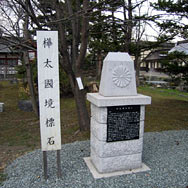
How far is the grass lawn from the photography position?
19.8 feet

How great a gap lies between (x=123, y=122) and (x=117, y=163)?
836mm

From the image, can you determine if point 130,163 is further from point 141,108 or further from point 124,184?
point 141,108

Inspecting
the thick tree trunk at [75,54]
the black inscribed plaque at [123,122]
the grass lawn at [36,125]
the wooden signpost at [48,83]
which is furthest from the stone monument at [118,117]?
the thick tree trunk at [75,54]

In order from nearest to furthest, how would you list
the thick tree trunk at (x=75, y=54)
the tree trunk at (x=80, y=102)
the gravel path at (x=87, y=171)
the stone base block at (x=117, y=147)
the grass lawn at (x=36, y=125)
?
the gravel path at (x=87, y=171)
the stone base block at (x=117, y=147)
the grass lawn at (x=36, y=125)
the thick tree trunk at (x=75, y=54)
the tree trunk at (x=80, y=102)

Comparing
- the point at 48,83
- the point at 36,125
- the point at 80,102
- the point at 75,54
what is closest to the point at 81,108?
the point at 80,102

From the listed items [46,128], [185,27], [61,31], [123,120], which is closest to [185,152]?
[123,120]

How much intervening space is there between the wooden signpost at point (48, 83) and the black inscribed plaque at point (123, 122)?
1.01 meters

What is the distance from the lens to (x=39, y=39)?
3482 millimetres

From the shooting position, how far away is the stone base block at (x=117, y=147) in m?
4.01

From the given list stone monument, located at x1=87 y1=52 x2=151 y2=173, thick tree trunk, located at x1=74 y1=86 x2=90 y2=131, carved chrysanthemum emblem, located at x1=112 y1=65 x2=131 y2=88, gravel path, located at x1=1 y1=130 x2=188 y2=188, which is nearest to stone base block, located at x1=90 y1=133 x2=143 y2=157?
stone monument, located at x1=87 y1=52 x2=151 y2=173

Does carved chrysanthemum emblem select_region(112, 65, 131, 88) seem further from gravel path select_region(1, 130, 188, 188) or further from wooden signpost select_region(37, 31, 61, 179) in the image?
gravel path select_region(1, 130, 188, 188)

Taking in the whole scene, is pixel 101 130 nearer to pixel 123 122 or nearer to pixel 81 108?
pixel 123 122

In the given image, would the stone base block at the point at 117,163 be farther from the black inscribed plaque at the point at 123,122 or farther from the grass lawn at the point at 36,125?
the grass lawn at the point at 36,125

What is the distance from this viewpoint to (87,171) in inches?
163
